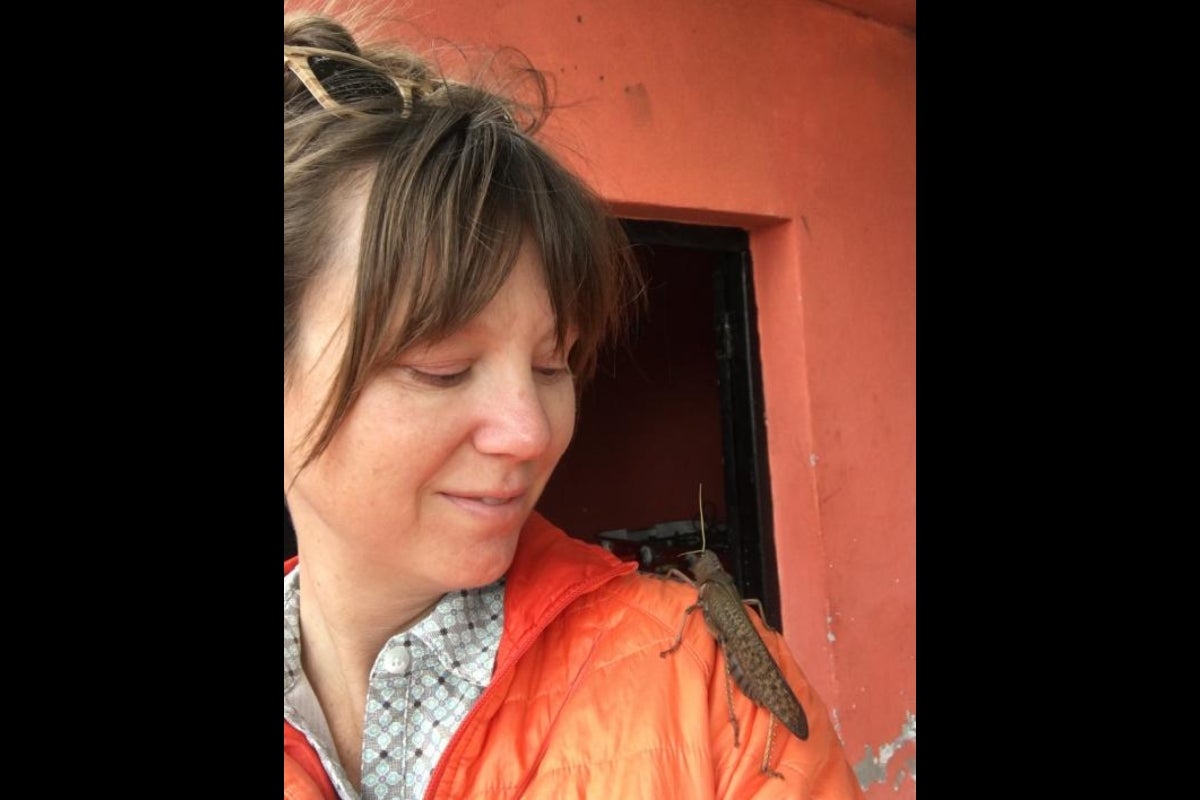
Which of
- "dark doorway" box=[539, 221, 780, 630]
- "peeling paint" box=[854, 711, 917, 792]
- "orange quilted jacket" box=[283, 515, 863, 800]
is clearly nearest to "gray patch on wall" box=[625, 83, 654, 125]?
"orange quilted jacket" box=[283, 515, 863, 800]

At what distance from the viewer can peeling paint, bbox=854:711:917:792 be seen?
8.55ft

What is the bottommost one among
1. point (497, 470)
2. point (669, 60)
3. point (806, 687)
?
point (806, 687)

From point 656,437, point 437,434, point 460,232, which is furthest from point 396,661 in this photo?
point 656,437

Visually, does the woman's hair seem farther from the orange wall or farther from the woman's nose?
the orange wall

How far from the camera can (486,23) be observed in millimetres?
2027

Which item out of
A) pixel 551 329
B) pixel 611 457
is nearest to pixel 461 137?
pixel 551 329

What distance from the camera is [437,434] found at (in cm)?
93

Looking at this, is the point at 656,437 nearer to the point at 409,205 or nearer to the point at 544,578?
the point at 544,578

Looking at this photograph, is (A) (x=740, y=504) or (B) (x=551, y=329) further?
(A) (x=740, y=504)

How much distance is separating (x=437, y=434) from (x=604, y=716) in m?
0.42

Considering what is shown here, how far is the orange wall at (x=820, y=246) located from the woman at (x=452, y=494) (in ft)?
4.19
